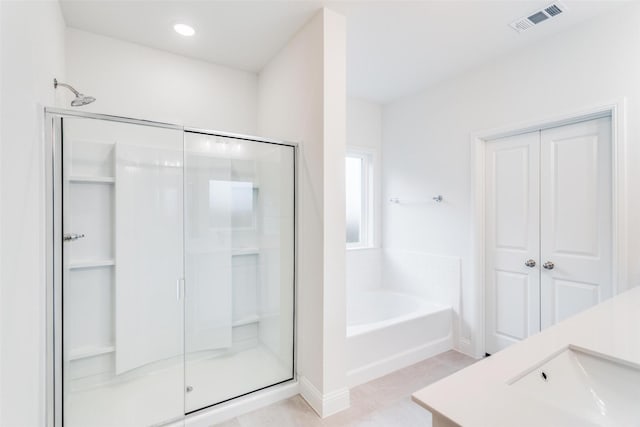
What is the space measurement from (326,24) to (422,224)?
2.17 m

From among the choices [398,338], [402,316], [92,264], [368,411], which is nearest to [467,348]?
[402,316]

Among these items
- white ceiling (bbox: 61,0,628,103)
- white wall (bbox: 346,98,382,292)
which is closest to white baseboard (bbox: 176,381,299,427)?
white wall (bbox: 346,98,382,292)

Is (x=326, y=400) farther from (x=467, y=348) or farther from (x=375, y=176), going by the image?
(x=375, y=176)

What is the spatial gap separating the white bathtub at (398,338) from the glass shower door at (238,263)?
522 millimetres

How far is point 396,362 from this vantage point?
2555 mm

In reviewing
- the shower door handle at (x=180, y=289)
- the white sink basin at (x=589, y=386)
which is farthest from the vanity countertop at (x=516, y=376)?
the shower door handle at (x=180, y=289)

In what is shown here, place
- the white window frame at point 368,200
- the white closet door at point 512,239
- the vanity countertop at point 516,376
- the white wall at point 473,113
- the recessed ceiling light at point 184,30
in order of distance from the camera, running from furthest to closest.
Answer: the white window frame at point 368,200
the white closet door at point 512,239
the recessed ceiling light at point 184,30
the white wall at point 473,113
the vanity countertop at point 516,376

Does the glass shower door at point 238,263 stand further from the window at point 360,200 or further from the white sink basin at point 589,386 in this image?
the white sink basin at point 589,386

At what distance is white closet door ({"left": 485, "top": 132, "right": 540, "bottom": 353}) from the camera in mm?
2479

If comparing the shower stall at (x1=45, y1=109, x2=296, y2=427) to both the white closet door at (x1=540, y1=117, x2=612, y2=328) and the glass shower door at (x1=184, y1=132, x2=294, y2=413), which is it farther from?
the white closet door at (x1=540, y1=117, x2=612, y2=328)

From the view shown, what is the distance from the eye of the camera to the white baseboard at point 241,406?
72.9 inches

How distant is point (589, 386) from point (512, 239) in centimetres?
188

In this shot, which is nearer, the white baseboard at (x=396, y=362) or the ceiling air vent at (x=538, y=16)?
the ceiling air vent at (x=538, y=16)

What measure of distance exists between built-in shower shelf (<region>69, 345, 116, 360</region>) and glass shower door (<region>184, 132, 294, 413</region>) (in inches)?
19.8
